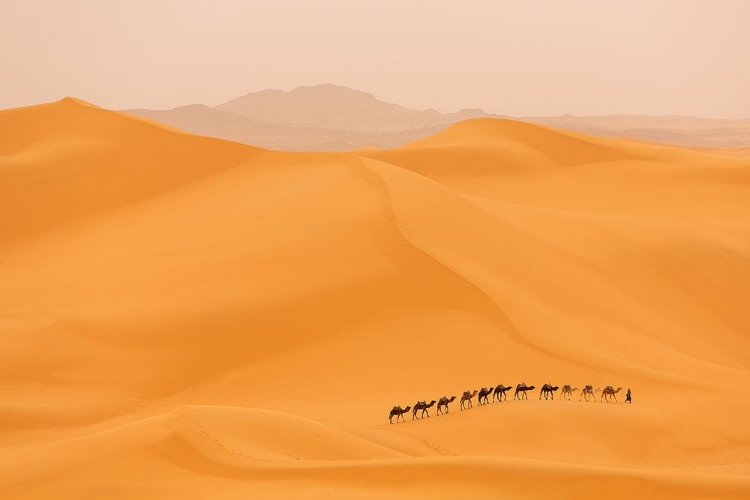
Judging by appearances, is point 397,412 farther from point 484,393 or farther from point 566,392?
point 566,392

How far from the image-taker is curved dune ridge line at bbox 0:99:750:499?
10148 mm

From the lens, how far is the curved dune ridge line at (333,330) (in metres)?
10.1

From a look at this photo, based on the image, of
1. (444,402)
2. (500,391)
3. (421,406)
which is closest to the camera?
(421,406)

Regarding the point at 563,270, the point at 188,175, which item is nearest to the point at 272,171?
the point at 188,175

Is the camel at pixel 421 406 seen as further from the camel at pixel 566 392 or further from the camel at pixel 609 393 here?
the camel at pixel 609 393

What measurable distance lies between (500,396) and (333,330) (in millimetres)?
4316

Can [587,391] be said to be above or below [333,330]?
below

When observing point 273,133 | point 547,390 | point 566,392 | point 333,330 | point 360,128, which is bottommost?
point 566,392

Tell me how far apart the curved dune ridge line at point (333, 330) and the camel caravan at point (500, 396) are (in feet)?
0.60

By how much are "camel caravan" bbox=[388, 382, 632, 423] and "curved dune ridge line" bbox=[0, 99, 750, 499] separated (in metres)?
0.18

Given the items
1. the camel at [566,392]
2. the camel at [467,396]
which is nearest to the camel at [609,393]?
the camel at [566,392]

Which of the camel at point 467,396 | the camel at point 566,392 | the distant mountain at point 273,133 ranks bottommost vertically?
the camel at point 566,392

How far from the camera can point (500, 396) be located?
15.4 metres

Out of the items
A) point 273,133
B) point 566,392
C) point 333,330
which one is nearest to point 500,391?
point 566,392
